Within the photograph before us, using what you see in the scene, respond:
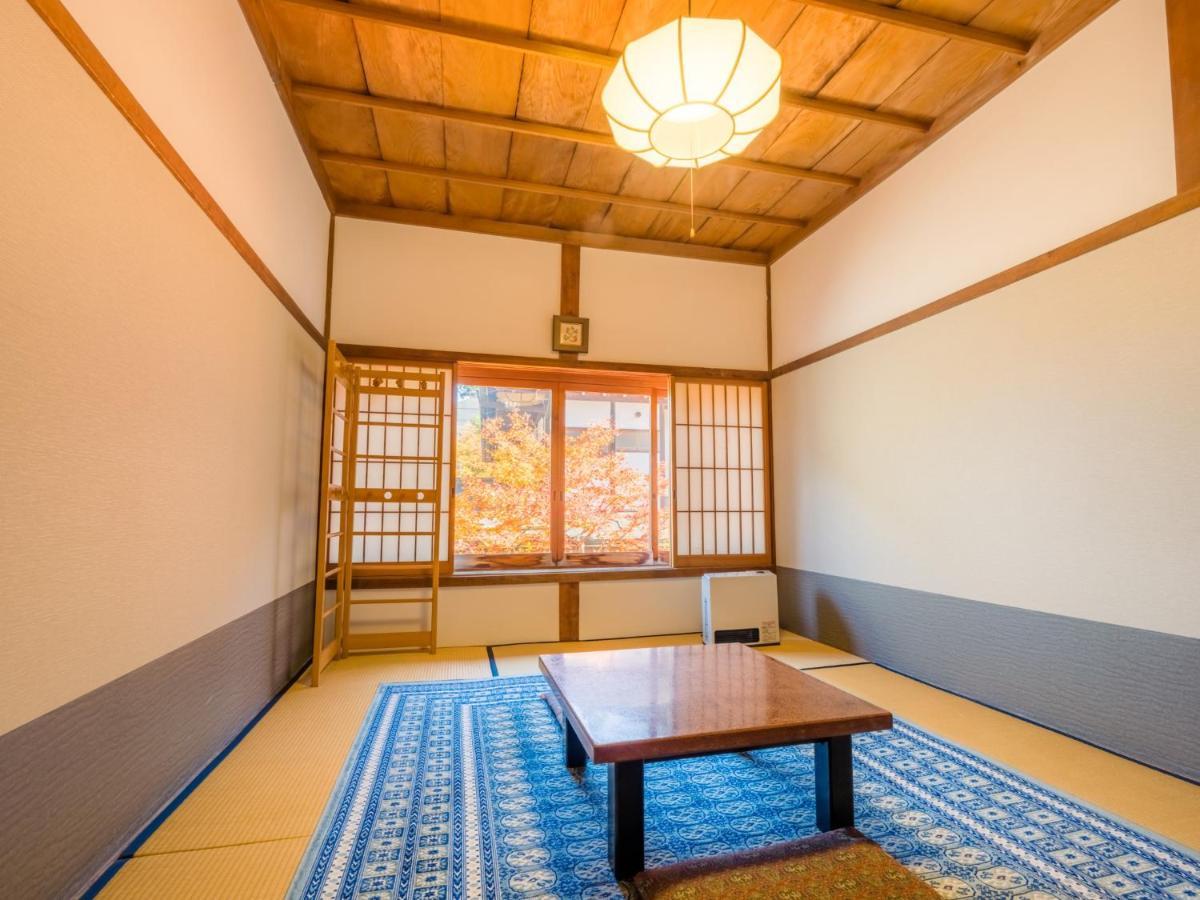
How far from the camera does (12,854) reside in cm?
125

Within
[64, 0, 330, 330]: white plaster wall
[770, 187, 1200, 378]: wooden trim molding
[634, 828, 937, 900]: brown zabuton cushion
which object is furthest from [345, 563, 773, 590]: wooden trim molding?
[634, 828, 937, 900]: brown zabuton cushion

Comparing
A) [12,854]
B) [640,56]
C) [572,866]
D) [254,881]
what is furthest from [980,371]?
[12,854]

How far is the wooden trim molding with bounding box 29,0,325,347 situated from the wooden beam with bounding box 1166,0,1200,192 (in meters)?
3.56

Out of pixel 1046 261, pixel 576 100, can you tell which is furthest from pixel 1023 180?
pixel 576 100

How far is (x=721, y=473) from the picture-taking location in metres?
4.96

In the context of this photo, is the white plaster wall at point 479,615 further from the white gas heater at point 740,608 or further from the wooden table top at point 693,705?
the wooden table top at point 693,705

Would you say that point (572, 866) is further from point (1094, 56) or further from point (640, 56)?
point (1094, 56)

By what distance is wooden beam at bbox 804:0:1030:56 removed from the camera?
8.14 ft

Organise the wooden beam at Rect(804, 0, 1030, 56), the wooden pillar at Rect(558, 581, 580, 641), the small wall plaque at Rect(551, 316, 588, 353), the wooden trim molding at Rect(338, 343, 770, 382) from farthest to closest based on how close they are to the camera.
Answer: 1. the small wall plaque at Rect(551, 316, 588, 353)
2. the wooden pillar at Rect(558, 581, 580, 641)
3. the wooden trim molding at Rect(338, 343, 770, 382)
4. the wooden beam at Rect(804, 0, 1030, 56)

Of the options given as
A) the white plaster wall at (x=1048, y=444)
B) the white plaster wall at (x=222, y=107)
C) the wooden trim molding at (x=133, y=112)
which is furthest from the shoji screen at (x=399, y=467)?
the white plaster wall at (x=1048, y=444)

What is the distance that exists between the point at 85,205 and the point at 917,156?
4.01 meters

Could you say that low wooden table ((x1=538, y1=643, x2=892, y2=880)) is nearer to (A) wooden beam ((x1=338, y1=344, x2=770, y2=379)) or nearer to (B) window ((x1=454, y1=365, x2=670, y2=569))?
(B) window ((x1=454, y1=365, x2=670, y2=569))

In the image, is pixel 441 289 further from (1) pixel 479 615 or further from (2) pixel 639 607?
(2) pixel 639 607

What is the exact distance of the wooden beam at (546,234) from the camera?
4.29 m
